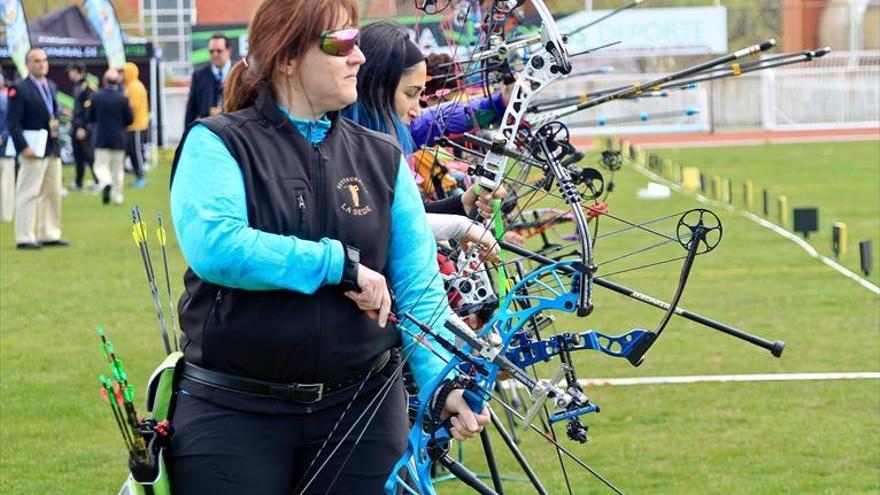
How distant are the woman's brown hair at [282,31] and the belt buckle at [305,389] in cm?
61

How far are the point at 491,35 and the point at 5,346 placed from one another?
6.32 meters

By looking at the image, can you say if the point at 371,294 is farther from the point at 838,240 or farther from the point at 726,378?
the point at 838,240

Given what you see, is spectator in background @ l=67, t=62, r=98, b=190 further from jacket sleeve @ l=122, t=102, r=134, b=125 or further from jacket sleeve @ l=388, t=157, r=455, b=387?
jacket sleeve @ l=388, t=157, r=455, b=387

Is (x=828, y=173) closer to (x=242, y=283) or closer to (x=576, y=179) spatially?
(x=576, y=179)

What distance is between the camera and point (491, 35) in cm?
527

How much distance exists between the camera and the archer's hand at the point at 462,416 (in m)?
3.49

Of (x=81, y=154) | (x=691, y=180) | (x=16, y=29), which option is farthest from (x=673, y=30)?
(x=16, y=29)

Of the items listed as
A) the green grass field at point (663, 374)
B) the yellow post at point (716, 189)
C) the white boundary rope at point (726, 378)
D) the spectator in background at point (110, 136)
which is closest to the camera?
the green grass field at point (663, 374)

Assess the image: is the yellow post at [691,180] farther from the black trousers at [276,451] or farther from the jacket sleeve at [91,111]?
the black trousers at [276,451]

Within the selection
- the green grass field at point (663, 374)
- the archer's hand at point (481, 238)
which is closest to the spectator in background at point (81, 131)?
the green grass field at point (663, 374)

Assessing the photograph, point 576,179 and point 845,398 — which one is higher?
point 576,179

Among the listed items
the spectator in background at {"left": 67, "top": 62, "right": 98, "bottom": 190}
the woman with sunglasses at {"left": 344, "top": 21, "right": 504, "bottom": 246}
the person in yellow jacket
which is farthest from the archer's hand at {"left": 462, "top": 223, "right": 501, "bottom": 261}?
the person in yellow jacket

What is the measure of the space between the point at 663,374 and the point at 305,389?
6272 millimetres

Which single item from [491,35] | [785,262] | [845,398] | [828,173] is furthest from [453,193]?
[828,173]
